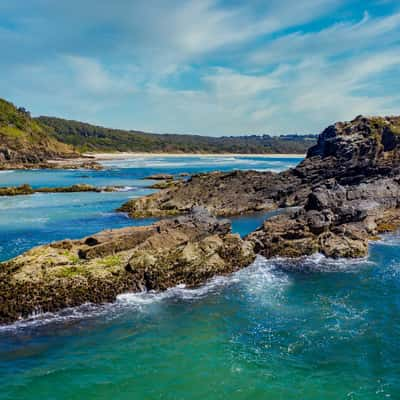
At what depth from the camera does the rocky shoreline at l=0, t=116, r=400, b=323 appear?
23.7 meters

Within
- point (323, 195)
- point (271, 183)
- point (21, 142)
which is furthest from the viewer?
point (21, 142)

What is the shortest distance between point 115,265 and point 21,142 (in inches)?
6120

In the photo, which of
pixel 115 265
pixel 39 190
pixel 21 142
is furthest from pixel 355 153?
pixel 21 142

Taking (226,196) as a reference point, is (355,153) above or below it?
above

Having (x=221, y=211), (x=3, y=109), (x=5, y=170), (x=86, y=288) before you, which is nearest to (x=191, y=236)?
(x=86, y=288)

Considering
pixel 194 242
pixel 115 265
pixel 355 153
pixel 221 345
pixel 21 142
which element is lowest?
pixel 221 345

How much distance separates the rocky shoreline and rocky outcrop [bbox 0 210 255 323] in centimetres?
5

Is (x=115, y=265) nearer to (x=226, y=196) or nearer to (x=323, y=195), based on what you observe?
(x=323, y=195)

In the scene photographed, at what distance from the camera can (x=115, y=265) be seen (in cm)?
2598

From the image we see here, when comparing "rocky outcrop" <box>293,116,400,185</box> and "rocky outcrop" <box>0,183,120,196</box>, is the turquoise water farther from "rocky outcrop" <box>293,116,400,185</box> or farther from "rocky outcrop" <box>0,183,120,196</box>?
"rocky outcrop" <box>0,183,120,196</box>

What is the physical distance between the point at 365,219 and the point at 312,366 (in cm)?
2767

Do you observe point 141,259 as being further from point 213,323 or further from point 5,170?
point 5,170

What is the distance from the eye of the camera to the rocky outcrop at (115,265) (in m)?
22.8

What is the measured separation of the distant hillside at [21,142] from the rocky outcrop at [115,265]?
137 m
